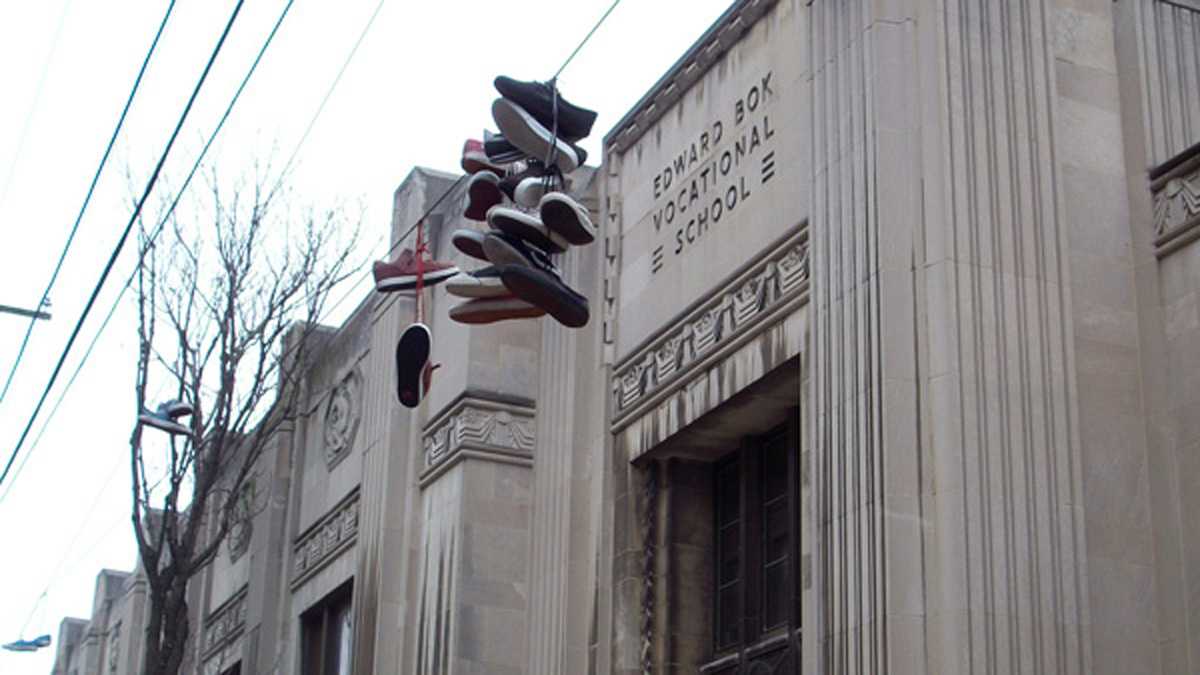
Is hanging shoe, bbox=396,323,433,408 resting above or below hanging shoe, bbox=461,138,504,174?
below

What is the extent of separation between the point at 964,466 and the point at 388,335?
11.6m

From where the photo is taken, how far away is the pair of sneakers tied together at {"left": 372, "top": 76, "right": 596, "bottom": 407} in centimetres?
1374

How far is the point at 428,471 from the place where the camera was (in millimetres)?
21719

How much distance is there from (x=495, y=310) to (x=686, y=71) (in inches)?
194

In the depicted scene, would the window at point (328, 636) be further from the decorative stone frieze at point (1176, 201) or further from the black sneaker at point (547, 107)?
the decorative stone frieze at point (1176, 201)

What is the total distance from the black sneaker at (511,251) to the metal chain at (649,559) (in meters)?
4.87

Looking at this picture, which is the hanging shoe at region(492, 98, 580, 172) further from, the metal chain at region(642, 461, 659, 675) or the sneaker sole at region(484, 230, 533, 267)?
the metal chain at region(642, 461, 659, 675)

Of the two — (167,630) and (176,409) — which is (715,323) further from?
(167,630)

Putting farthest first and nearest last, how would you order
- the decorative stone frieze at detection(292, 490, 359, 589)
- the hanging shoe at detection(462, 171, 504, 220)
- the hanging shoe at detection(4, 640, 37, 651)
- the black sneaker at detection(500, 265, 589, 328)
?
the hanging shoe at detection(4, 640, 37, 651), the decorative stone frieze at detection(292, 490, 359, 589), the hanging shoe at detection(462, 171, 504, 220), the black sneaker at detection(500, 265, 589, 328)

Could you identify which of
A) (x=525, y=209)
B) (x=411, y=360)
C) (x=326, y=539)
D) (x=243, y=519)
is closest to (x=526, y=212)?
(x=525, y=209)

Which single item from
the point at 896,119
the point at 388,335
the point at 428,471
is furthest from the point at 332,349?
the point at 896,119

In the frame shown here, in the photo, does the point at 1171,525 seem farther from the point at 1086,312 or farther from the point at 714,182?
the point at 714,182

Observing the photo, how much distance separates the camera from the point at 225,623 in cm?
2955

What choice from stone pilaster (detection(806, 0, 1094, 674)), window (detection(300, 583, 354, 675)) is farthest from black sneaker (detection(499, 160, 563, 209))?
window (detection(300, 583, 354, 675))
